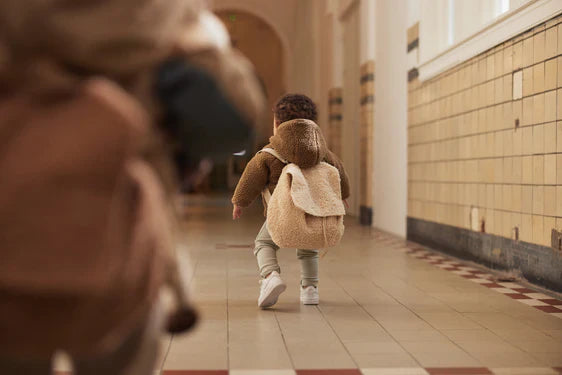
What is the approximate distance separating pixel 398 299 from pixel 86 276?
4.28m

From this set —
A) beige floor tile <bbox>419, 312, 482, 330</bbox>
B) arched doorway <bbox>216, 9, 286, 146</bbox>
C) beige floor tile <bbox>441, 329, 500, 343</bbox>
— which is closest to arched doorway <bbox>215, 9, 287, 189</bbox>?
arched doorway <bbox>216, 9, 286, 146</bbox>

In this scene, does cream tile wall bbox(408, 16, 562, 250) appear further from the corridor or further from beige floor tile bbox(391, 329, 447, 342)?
beige floor tile bbox(391, 329, 447, 342)

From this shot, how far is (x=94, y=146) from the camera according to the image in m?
0.99

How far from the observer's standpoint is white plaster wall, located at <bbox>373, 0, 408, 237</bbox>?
399 inches

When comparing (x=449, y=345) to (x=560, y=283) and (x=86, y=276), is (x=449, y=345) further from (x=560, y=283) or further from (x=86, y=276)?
(x=86, y=276)

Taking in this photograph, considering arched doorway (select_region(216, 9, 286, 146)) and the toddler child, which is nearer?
the toddler child

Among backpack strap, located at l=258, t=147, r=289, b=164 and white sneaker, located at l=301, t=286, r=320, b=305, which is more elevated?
backpack strap, located at l=258, t=147, r=289, b=164

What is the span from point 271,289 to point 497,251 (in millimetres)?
2828

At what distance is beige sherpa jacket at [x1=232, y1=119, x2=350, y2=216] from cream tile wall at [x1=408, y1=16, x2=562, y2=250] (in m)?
1.96

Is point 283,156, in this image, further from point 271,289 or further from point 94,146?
point 94,146

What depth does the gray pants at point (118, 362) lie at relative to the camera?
1.27m

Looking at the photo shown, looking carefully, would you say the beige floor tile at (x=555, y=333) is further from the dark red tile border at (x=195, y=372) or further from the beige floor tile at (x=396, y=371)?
the dark red tile border at (x=195, y=372)

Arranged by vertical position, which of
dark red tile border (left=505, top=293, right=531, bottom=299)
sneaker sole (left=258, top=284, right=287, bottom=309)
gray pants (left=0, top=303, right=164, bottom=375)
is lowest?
dark red tile border (left=505, top=293, right=531, bottom=299)

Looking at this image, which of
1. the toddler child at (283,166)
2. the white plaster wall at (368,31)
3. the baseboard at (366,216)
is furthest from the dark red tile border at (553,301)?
the white plaster wall at (368,31)
